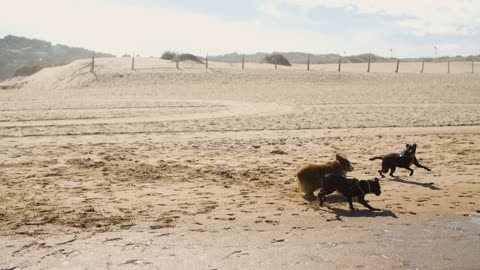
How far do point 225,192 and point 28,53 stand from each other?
10454 cm

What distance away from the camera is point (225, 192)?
7.37m

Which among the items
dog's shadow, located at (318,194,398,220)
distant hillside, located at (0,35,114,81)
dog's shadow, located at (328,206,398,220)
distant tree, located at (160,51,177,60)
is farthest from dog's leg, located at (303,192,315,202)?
distant hillside, located at (0,35,114,81)

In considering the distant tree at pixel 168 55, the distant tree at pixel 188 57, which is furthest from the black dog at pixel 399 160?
the distant tree at pixel 168 55

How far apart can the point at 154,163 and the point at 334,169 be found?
A: 3.92 meters

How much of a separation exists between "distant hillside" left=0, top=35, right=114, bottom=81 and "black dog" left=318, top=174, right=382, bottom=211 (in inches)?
3148

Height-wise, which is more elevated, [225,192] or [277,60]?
[277,60]

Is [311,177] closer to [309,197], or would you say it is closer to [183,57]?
[309,197]

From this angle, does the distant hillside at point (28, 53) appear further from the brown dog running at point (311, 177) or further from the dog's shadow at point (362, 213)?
the dog's shadow at point (362, 213)

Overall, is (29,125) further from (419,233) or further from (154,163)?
(419,233)

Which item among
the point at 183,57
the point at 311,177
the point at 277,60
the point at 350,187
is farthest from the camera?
the point at 277,60

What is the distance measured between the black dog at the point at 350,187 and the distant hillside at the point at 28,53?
79968 mm

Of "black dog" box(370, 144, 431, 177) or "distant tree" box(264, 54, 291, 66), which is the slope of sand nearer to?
"black dog" box(370, 144, 431, 177)

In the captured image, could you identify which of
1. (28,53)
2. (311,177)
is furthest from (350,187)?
(28,53)

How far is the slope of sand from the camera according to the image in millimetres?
4836
